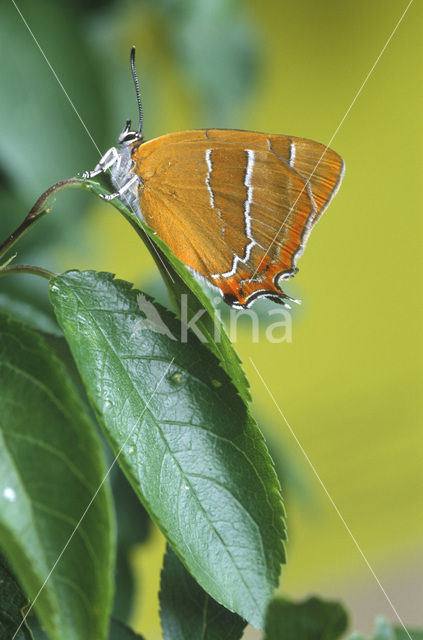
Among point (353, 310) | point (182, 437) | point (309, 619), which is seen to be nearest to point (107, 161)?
point (182, 437)

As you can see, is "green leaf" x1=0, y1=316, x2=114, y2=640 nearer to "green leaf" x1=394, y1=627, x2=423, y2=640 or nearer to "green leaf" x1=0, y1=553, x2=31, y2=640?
"green leaf" x1=0, y1=553, x2=31, y2=640

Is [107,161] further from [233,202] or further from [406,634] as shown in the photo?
[406,634]

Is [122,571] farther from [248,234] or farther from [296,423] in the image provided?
[296,423]

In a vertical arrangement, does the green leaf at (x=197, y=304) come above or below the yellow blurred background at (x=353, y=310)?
below

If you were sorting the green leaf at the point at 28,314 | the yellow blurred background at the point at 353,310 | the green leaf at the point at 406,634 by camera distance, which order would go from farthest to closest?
the yellow blurred background at the point at 353,310 → the green leaf at the point at 28,314 → the green leaf at the point at 406,634

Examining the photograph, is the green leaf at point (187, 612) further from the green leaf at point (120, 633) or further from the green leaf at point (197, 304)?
the green leaf at point (197, 304)

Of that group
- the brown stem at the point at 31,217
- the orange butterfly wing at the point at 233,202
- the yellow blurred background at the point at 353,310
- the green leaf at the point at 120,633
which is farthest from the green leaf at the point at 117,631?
the yellow blurred background at the point at 353,310

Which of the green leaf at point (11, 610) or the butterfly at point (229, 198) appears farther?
the butterfly at point (229, 198)

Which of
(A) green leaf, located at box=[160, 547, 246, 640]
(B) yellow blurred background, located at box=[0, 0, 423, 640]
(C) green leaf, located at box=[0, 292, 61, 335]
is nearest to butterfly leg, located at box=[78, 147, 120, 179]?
(C) green leaf, located at box=[0, 292, 61, 335]
